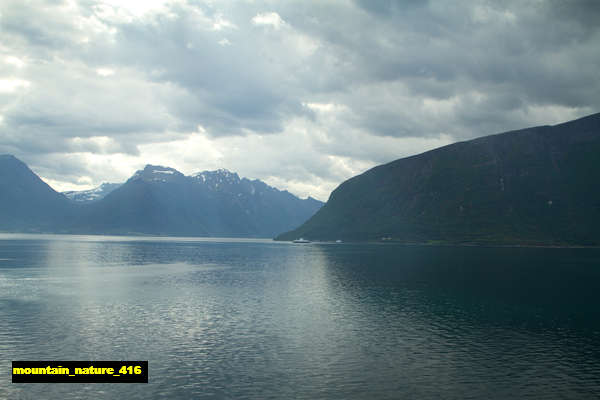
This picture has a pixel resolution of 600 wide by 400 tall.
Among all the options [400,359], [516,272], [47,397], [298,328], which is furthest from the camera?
[516,272]

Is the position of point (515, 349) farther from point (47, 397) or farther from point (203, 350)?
point (47, 397)

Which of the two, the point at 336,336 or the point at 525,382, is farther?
the point at 336,336

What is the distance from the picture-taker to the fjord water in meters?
47.5

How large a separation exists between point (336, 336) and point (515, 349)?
26153 mm

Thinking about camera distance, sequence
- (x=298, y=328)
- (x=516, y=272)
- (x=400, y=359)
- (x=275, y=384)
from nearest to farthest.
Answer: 1. (x=275, y=384)
2. (x=400, y=359)
3. (x=298, y=328)
4. (x=516, y=272)

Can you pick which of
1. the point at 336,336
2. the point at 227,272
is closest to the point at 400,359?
the point at 336,336

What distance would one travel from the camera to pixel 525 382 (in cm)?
4919

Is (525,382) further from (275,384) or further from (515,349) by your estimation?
(275,384)

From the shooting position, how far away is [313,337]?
68.3 m

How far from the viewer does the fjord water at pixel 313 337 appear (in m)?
47.5

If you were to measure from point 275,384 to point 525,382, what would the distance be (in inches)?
1118

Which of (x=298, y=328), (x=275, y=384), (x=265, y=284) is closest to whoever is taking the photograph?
(x=275, y=384)

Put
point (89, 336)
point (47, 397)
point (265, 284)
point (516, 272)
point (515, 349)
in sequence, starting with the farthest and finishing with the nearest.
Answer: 1. point (516, 272)
2. point (265, 284)
3. point (89, 336)
4. point (515, 349)
5. point (47, 397)

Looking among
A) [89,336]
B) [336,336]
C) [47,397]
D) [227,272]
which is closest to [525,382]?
[336,336]
